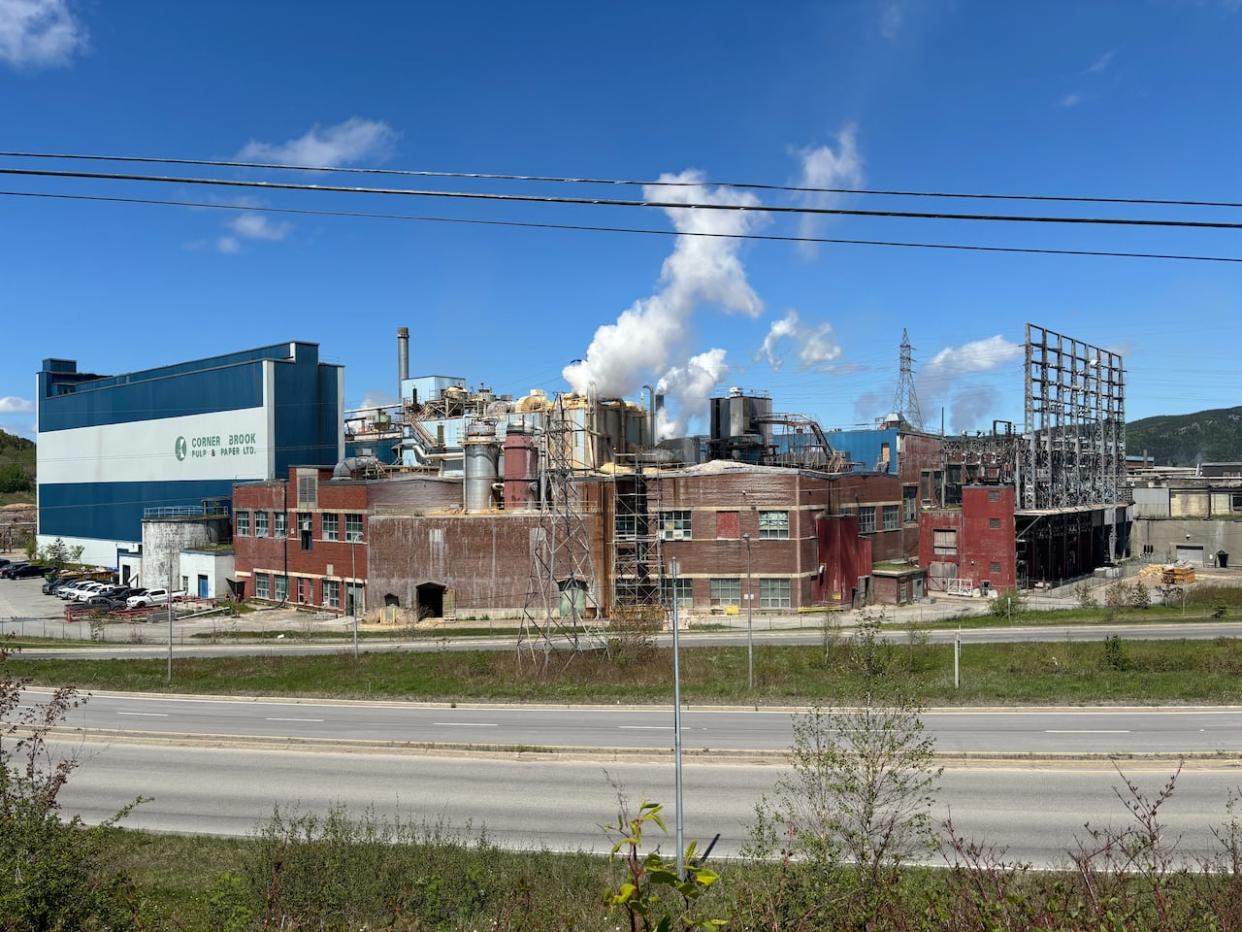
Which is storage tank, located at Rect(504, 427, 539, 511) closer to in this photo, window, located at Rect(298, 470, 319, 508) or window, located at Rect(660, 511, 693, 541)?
window, located at Rect(660, 511, 693, 541)

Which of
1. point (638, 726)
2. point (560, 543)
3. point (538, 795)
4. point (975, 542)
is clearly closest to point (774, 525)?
point (560, 543)

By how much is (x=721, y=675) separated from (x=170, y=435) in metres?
60.2

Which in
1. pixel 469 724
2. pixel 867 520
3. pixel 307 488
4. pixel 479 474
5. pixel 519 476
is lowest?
pixel 469 724

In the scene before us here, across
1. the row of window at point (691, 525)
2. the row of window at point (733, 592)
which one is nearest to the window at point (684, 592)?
the row of window at point (733, 592)

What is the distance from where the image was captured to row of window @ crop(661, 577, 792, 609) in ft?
156

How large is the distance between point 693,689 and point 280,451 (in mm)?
48419

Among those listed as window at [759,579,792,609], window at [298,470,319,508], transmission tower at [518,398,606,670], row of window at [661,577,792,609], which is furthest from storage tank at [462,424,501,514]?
window at [759,579,792,609]

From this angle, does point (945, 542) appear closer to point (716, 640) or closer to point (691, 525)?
point (691, 525)

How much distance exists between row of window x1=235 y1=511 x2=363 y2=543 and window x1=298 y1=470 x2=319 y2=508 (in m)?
0.73

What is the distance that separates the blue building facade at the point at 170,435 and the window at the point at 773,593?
126ft

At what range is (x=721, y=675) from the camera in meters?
30.5

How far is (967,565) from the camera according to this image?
55312 millimetres

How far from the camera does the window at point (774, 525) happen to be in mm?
47500

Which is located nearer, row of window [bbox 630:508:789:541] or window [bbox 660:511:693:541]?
row of window [bbox 630:508:789:541]
